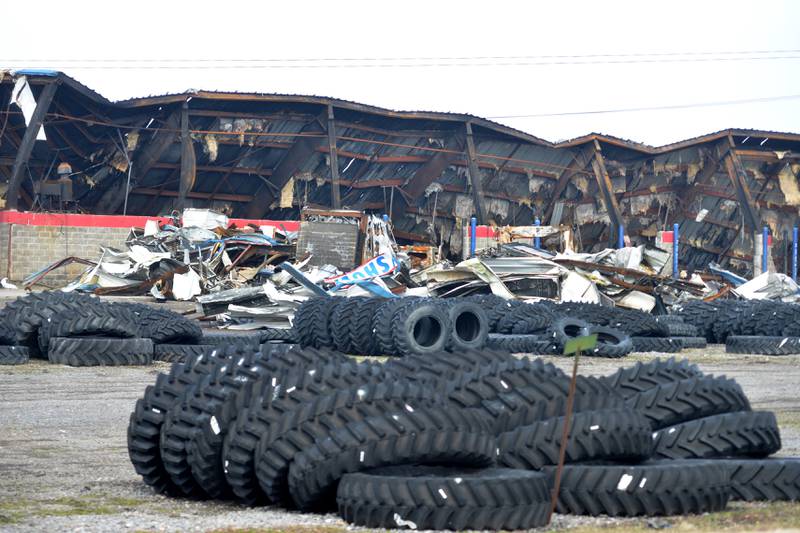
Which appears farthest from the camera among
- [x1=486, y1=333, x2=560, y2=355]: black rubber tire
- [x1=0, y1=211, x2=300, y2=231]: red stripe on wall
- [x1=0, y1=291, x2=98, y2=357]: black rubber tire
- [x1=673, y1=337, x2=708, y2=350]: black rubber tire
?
[x1=0, y1=211, x2=300, y2=231]: red stripe on wall

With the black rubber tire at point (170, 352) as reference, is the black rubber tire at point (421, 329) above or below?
above

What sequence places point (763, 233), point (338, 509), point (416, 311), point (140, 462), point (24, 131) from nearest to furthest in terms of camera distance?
point (338, 509) < point (140, 462) < point (416, 311) < point (24, 131) < point (763, 233)

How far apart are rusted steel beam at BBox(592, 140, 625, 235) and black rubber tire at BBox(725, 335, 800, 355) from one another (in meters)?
20.3

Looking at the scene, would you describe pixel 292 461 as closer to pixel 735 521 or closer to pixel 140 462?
pixel 140 462

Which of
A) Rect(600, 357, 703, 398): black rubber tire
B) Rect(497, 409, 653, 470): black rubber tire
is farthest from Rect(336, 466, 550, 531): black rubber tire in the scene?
Rect(600, 357, 703, 398): black rubber tire

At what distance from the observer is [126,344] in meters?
14.1

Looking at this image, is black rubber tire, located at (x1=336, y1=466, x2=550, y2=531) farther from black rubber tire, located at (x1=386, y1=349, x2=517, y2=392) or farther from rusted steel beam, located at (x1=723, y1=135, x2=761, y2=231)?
rusted steel beam, located at (x1=723, y1=135, x2=761, y2=231)

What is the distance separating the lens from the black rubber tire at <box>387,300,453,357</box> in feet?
50.4

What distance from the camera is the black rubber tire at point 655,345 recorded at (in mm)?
17641

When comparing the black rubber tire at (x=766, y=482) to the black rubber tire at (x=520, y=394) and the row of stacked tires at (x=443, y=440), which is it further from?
the black rubber tire at (x=520, y=394)

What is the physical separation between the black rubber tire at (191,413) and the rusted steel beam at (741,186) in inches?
1363

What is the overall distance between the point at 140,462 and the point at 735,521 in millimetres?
3287

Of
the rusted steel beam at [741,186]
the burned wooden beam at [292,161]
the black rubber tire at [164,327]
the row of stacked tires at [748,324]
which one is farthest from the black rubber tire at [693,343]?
the rusted steel beam at [741,186]

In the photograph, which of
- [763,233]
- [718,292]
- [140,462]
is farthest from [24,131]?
[140,462]
